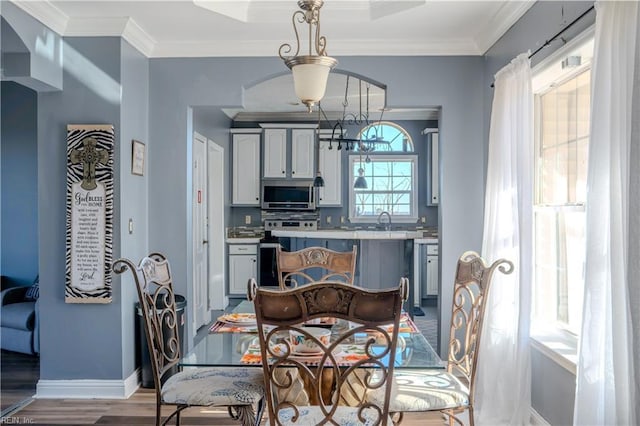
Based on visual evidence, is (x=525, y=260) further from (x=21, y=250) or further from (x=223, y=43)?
(x=21, y=250)

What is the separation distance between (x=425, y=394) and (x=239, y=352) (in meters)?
0.80

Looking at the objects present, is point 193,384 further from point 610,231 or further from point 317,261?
point 610,231

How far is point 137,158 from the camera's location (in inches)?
150

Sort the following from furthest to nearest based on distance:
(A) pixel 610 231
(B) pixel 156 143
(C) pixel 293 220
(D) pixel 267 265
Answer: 1. (C) pixel 293 220
2. (D) pixel 267 265
3. (B) pixel 156 143
4. (A) pixel 610 231

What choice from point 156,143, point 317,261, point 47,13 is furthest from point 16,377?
point 47,13

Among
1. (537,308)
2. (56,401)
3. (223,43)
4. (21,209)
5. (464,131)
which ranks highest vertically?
(223,43)

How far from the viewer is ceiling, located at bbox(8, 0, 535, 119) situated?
3.30 m

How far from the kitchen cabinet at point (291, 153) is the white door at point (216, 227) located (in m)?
0.91

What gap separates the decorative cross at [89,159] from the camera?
355 centimetres

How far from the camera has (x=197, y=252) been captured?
18.5ft

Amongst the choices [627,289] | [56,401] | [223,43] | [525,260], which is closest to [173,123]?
[223,43]

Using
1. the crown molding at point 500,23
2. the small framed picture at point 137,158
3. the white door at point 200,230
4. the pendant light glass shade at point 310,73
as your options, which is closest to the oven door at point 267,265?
the white door at point 200,230

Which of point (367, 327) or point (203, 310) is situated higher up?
point (367, 327)

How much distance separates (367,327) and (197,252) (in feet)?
13.9
